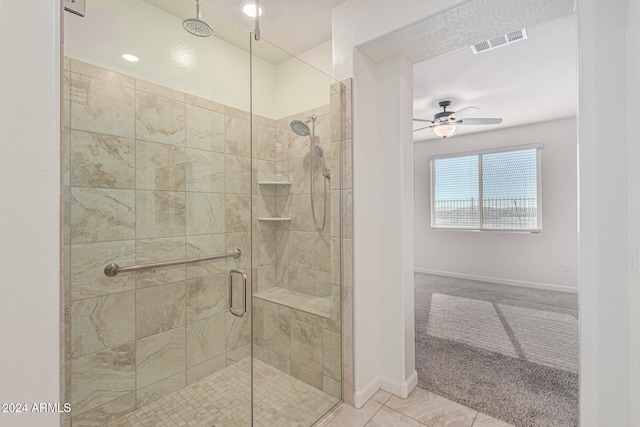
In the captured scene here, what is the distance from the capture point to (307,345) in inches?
78.8

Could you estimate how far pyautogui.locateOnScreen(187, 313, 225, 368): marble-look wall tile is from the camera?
1.97 m

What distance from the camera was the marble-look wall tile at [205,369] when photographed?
1933mm

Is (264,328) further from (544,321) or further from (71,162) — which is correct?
(544,321)

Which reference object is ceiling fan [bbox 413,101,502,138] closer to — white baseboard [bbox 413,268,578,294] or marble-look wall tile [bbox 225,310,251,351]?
white baseboard [bbox 413,268,578,294]

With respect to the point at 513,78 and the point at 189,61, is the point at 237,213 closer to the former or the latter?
the point at 189,61

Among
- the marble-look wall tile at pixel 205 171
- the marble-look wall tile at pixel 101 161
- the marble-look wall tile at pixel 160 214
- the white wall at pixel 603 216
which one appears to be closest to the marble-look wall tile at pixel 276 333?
the marble-look wall tile at pixel 160 214

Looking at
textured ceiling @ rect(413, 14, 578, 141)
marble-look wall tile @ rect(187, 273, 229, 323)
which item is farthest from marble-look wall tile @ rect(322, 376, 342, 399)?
textured ceiling @ rect(413, 14, 578, 141)

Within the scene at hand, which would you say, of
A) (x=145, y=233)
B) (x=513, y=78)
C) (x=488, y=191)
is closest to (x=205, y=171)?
(x=145, y=233)

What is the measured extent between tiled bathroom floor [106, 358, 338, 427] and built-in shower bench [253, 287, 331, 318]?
399 mm

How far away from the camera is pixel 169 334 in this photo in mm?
1891

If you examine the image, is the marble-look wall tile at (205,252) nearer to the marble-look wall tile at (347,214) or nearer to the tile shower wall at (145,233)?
the tile shower wall at (145,233)
